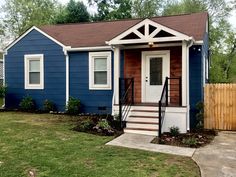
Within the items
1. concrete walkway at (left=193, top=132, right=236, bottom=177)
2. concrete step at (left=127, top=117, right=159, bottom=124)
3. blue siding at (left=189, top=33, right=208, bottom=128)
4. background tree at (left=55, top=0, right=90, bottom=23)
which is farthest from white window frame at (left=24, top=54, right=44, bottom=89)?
background tree at (left=55, top=0, right=90, bottom=23)

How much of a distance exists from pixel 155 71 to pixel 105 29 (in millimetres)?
3964

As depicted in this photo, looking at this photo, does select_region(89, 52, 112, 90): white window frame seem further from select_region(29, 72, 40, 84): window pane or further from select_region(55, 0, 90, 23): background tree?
select_region(55, 0, 90, 23): background tree

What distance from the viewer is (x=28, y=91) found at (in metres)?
13.6

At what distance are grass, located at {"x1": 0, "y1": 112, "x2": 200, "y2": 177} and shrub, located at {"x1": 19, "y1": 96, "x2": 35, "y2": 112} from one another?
4808mm

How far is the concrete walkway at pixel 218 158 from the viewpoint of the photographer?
5.66 metres

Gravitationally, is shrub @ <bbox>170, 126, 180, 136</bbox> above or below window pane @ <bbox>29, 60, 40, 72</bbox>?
below

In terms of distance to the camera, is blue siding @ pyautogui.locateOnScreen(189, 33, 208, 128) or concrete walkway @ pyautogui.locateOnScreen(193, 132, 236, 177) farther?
blue siding @ pyautogui.locateOnScreen(189, 33, 208, 128)

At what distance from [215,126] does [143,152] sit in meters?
4.92

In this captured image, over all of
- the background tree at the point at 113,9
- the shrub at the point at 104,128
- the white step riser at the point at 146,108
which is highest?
the background tree at the point at 113,9

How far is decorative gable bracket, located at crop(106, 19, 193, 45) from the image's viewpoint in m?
9.77

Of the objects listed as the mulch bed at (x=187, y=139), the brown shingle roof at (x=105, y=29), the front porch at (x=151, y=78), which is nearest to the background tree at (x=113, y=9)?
the brown shingle roof at (x=105, y=29)

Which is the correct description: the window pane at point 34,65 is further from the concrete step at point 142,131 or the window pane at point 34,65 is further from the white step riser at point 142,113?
the concrete step at point 142,131

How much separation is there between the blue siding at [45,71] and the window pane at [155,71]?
3.94 metres

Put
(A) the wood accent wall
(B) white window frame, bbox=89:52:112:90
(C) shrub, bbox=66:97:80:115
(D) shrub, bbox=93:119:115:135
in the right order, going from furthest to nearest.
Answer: (C) shrub, bbox=66:97:80:115
(B) white window frame, bbox=89:52:112:90
(A) the wood accent wall
(D) shrub, bbox=93:119:115:135
